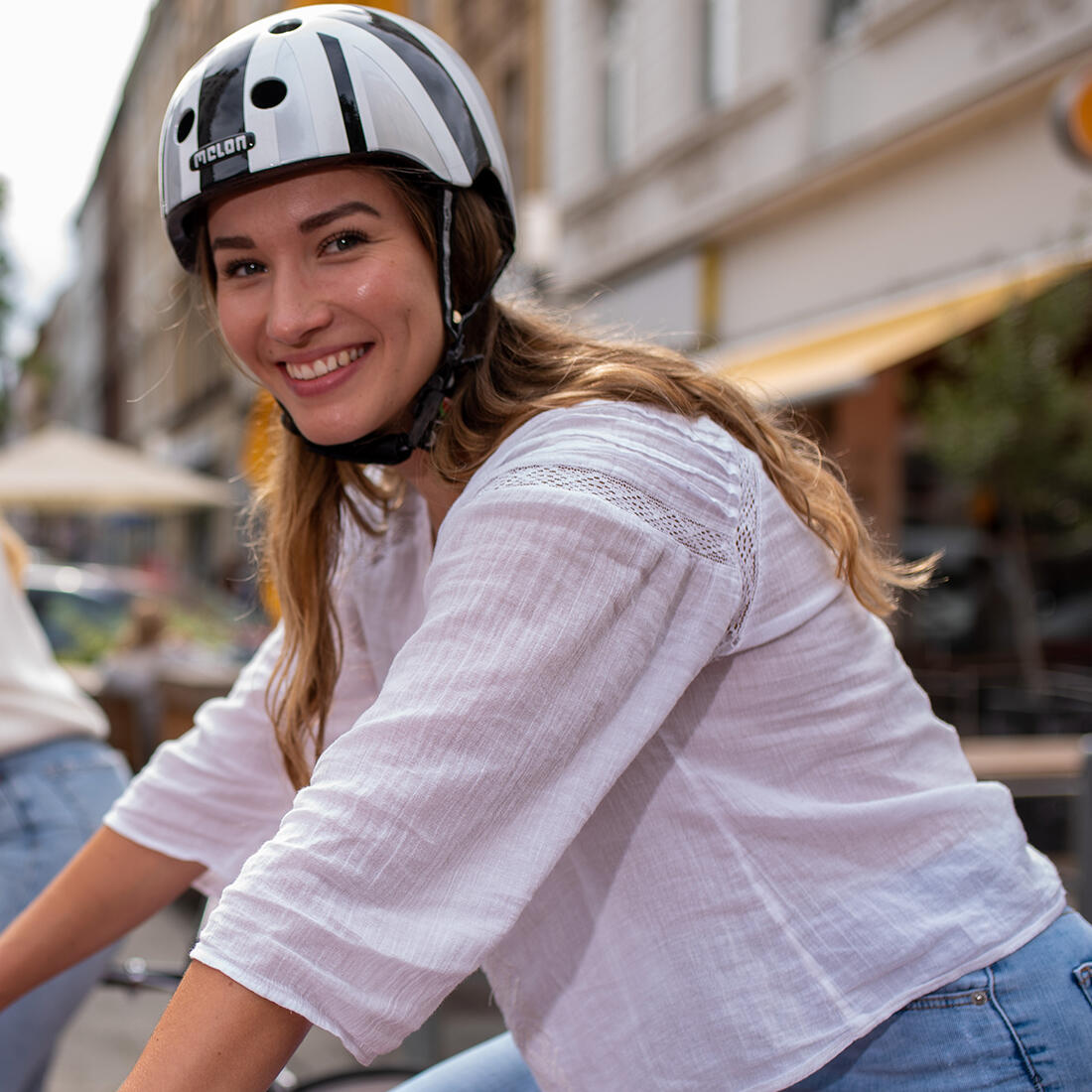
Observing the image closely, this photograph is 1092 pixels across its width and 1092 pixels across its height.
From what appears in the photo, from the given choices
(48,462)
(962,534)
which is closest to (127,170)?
(48,462)

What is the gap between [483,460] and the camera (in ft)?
4.69

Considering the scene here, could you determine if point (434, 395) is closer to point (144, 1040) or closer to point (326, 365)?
point (326, 365)

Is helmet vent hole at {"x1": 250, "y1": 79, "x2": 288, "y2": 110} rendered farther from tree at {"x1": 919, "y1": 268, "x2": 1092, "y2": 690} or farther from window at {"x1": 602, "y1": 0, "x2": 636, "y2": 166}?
window at {"x1": 602, "y1": 0, "x2": 636, "y2": 166}

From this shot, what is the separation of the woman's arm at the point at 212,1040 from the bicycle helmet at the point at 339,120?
722 millimetres

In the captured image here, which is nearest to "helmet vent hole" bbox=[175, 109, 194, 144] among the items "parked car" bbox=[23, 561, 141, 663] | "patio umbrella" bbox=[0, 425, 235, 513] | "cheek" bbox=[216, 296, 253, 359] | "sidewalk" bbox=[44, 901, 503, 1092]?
"cheek" bbox=[216, 296, 253, 359]

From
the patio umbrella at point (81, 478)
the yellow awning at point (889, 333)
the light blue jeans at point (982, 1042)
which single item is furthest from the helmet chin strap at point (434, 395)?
the patio umbrella at point (81, 478)

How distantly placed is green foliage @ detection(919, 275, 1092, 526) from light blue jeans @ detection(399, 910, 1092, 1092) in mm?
5971

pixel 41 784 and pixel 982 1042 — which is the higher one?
pixel 982 1042

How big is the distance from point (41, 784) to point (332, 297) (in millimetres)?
1320

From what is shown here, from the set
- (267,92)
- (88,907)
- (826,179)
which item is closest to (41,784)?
(88,907)

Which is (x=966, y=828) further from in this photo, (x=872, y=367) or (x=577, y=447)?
(x=872, y=367)

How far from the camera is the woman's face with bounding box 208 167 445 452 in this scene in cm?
149

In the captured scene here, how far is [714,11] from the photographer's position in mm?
12797

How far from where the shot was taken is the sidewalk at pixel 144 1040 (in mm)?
3691
